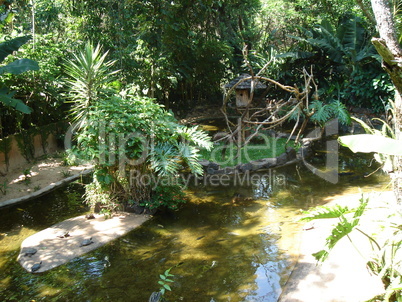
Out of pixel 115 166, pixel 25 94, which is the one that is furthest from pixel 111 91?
pixel 25 94

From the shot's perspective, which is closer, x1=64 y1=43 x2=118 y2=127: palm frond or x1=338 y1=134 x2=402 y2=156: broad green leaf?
x1=338 y1=134 x2=402 y2=156: broad green leaf

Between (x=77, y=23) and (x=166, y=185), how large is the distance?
22.4 ft

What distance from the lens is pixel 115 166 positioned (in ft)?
20.4

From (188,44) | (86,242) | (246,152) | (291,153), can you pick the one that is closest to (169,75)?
(188,44)

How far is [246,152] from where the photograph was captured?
9000 millimetres

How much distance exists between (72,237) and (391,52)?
4.80 meters

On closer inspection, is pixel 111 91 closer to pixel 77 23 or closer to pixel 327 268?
pixel 327 268

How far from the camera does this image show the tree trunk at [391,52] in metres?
2.81

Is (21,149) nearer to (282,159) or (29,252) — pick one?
(29,252)

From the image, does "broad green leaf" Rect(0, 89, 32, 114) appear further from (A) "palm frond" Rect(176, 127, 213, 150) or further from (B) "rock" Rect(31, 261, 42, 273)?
(B) "rock" Rect(31, 261, 42, 273)

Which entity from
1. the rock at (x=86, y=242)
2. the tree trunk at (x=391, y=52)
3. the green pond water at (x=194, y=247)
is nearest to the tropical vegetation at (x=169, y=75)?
the tree trunk at (x=391, y=52)

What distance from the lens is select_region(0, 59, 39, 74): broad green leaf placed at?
6.67 m

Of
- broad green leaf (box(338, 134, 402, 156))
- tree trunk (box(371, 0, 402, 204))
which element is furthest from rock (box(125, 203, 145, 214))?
broad green leaf (box(338, 134, 402, 156))

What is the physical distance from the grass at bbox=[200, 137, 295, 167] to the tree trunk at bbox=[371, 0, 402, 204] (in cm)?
513
